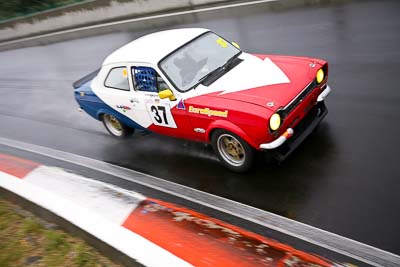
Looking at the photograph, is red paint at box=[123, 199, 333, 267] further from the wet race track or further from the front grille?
the front grille

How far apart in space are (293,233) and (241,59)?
275 cm

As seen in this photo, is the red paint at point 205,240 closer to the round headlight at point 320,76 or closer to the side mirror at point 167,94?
the side mirror at point 167,94

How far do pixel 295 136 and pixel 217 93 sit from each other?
1.14 metres

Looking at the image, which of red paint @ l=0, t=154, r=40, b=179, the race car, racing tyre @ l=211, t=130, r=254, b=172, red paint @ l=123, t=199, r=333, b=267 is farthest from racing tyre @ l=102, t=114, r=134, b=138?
red paint @ l=123, t=199, r=333, b=267

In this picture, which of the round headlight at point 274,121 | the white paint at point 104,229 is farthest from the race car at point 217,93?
the white paint at point 104,229

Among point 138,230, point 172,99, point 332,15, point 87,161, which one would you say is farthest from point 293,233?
point 332,15

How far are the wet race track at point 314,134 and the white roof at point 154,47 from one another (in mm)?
1549

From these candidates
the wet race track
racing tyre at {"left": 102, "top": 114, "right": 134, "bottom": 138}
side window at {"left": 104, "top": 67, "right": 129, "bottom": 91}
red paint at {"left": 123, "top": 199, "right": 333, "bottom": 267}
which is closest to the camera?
red paint at {"left": 123, "top": 199, "right": 333, "bottom": 267}

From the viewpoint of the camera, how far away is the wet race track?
181 inches

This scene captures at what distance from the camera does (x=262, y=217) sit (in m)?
4.71

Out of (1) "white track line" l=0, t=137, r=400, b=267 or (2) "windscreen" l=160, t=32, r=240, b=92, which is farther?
(2) "windscreen" l=160, t=32, r=240, b=92

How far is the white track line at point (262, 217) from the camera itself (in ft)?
12.6

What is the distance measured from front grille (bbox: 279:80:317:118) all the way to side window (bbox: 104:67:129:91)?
8.52 ft

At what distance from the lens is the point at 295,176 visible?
5234 millimetres
